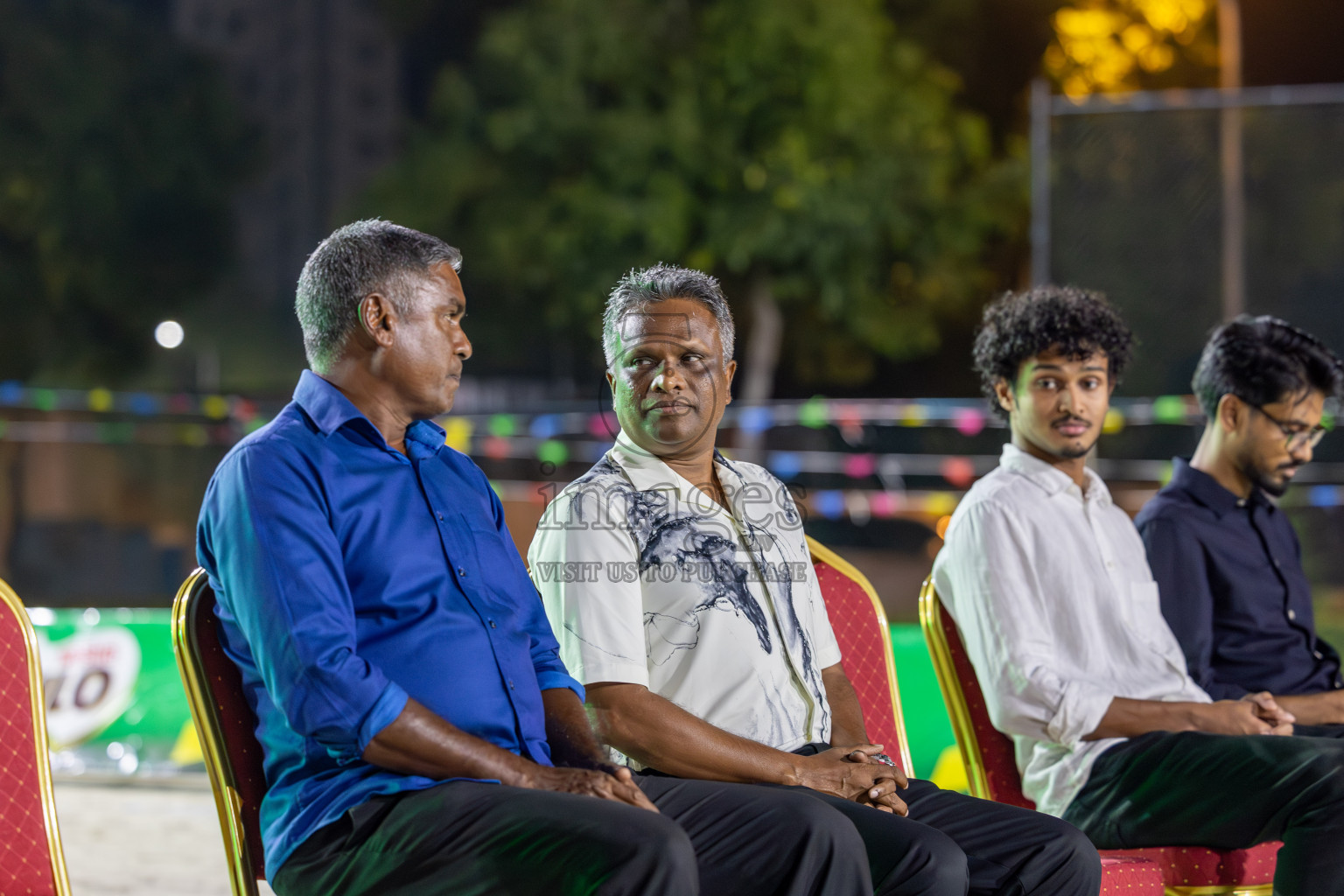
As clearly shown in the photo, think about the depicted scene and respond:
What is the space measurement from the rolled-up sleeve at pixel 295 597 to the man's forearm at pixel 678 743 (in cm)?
41

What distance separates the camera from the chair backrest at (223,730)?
194 centimetres

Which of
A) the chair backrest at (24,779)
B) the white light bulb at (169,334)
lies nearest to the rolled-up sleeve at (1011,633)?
the chair backrest at (24,779)

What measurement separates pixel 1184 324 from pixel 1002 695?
3115 millimetres

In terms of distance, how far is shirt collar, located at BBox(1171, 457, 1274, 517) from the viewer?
2.92m

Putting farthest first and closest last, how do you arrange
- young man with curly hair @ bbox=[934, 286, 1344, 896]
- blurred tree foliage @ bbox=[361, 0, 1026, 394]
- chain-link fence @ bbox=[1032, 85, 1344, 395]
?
1. blurred tree foliage @ bbox=[361, 0, 1026, 394]
2. chain-link fence @ bbox=[1032, 85, 1344, 395]
3. young man with curly hair @ bbox=[934, 286, 1344, 896]

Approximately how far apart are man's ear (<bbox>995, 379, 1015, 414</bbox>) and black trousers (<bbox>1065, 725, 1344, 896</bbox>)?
0.80 metres

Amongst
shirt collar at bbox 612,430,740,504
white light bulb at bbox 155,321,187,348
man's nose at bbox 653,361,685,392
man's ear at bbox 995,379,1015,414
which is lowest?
shirt collar at bbox 612,430,740,504

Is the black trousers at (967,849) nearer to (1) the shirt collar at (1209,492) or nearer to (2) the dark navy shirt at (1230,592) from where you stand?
(2) the dark navy shirt at (1230,592)

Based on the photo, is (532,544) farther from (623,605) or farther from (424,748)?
(424,748)

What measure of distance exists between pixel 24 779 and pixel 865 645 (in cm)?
159

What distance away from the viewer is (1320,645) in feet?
9.74

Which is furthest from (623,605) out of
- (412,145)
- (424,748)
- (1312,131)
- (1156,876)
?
(412,145)

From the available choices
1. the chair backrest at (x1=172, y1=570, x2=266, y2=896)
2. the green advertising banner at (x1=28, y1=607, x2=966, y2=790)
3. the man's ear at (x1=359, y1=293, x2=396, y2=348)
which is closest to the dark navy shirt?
the man's ear at (x1=359, y1=293, x2=396, y2=348)

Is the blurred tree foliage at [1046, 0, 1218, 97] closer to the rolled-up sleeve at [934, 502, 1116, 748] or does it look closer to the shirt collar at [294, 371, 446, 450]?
the rolled-up sleeve at [934, 502, 1116, 748]
